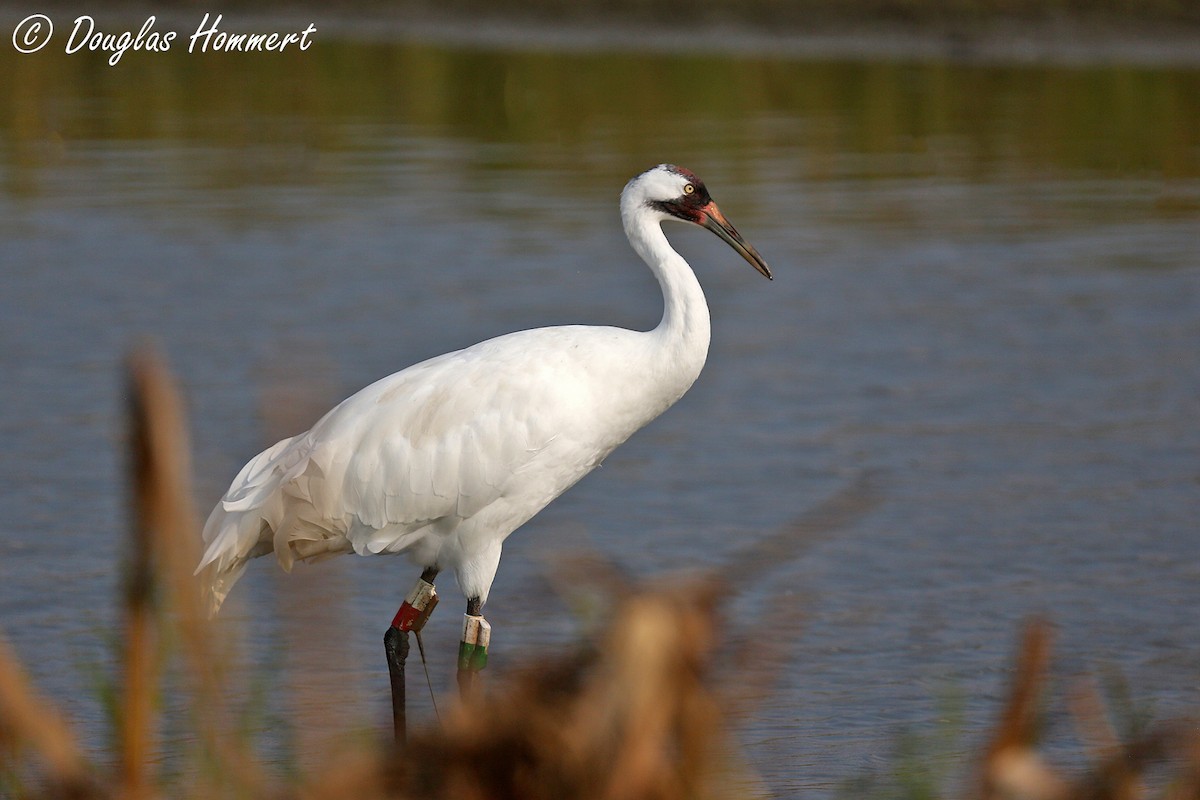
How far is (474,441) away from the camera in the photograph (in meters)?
5.25

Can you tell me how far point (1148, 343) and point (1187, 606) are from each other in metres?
3.91

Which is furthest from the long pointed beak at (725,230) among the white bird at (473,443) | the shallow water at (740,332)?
the shallow water at (740,332)

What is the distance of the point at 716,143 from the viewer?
659 inches

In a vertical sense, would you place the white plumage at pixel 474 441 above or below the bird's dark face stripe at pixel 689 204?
below

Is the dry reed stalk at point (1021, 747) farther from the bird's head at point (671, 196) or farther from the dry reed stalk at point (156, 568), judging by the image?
the bird's head at point (671, 196)

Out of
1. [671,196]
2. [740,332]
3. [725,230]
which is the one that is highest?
[671,196]

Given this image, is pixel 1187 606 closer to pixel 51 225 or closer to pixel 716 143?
pixel 51 225

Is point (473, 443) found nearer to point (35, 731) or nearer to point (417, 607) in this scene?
point (417, 607)

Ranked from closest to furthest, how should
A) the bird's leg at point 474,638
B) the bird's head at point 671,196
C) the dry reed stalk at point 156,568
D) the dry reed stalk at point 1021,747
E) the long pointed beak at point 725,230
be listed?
the dry reed stalk at point 156,568
the dry reed stalk at point 1021,747
the bird's leg at point 474,638
the bird's head at point 671,196
the long pointed beak at point 725,230

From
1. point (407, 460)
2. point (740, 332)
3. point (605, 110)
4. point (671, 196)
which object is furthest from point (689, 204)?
point (605, 110)

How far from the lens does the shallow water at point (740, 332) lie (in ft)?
18.5

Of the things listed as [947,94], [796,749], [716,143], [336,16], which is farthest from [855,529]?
[336,16]
